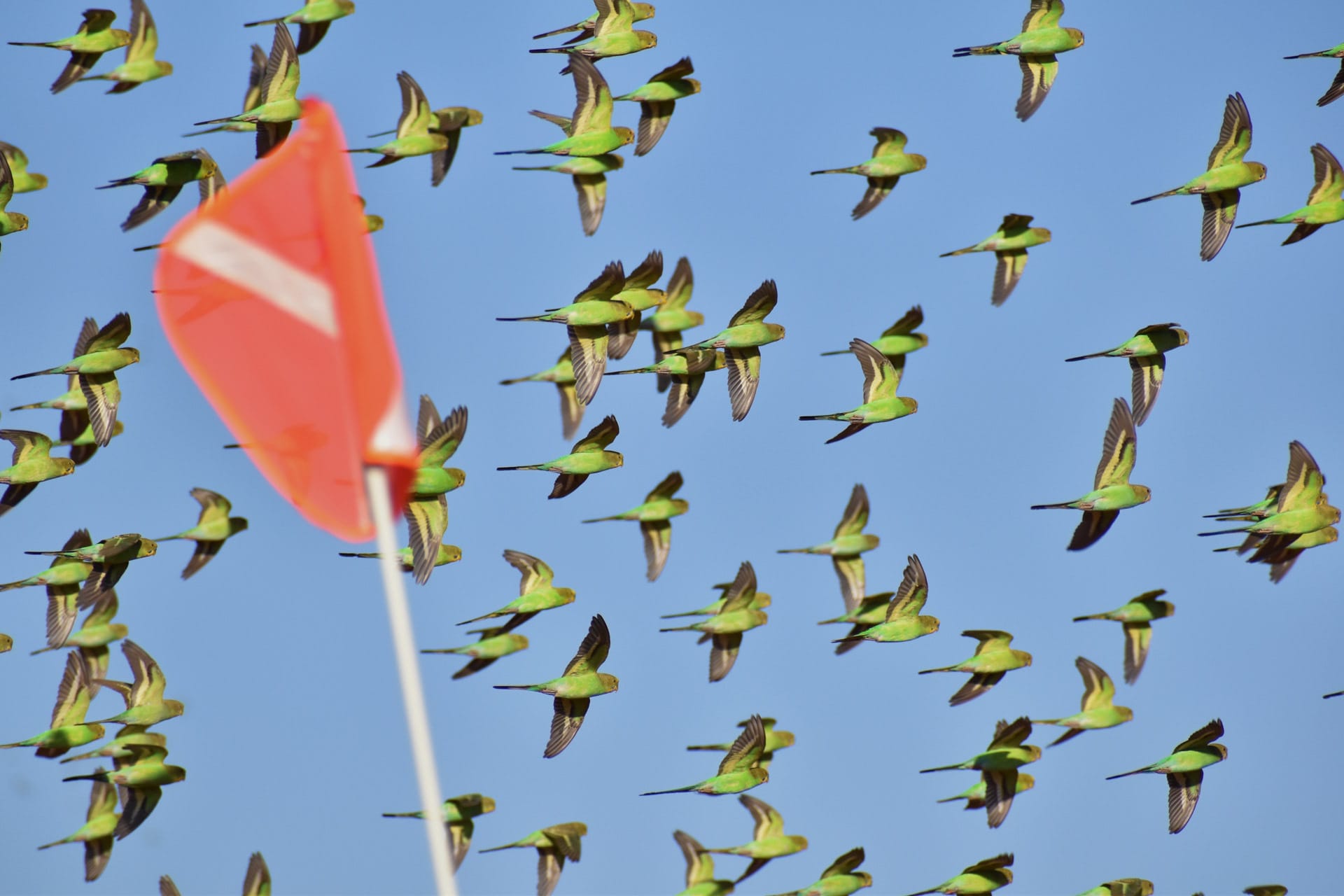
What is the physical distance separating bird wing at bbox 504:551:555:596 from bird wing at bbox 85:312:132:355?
23.4ft

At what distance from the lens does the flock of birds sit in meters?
31.2

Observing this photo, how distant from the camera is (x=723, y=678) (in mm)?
34406

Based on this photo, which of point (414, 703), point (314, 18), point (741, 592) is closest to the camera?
point (414, 703)

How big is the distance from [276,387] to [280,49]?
67.8 feet

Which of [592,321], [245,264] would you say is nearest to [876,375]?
[592,321]

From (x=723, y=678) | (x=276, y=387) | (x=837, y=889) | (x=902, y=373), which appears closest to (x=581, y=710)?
(x=723, y=678)

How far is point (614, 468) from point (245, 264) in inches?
862

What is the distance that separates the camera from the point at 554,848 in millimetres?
33469

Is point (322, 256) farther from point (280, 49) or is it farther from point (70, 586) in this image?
point (70, 586)

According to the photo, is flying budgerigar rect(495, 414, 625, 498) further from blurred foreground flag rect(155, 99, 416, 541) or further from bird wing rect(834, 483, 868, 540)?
blurred foreground flag rect(155, 99, 416, 541)

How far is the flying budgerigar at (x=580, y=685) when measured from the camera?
32156 mm

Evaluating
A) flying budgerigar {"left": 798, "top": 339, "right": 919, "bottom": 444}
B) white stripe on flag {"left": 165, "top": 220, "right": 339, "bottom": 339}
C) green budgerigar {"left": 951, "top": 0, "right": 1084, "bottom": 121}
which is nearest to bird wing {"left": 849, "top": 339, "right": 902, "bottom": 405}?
flying budgerigar {"left": 798, "top": 339, "right": 919, "bottom": 444}

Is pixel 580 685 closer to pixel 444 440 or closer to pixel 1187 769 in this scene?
pixel 444 440

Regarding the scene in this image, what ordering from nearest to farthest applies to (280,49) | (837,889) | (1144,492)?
(280,49) → (1144,492) → (837,889)
